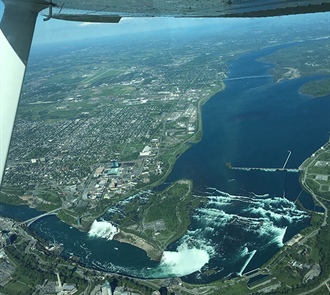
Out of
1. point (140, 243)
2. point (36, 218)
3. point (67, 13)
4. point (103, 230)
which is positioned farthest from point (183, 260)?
point (67, 13)

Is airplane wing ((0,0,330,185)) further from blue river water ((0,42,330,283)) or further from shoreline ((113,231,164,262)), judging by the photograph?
shoreline ((113,231,164,262))

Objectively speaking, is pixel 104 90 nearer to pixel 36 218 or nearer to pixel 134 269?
pixel 36 218

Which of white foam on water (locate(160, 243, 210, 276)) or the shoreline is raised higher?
white foam on water (locate(160, 243, 210, 276))

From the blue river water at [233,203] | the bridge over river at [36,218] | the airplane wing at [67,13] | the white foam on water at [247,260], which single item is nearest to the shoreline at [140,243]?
the blue river water at [233,203]

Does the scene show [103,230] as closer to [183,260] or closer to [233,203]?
[183,260]

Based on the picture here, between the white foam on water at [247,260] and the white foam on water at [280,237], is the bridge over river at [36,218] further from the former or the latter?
the white foam on water at [280,237]

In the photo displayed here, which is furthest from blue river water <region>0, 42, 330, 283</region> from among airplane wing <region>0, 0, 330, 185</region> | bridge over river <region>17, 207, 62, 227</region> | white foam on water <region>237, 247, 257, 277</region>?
airplane wing <region>0, 0, 330, 185</region>
